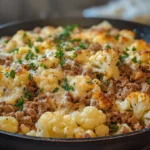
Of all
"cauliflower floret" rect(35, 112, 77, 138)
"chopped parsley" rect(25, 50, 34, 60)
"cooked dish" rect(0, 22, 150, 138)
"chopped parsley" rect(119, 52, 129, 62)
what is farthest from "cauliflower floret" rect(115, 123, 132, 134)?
"chopped parsley" rect(25, 50, 34, 60)

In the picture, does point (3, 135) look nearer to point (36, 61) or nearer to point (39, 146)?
point (39, 146)

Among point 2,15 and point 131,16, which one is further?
point 2,15

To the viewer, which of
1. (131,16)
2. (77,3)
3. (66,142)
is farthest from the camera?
(77,3)

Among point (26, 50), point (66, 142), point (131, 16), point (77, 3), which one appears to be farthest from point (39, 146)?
point (77, 3)

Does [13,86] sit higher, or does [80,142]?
[13,86]

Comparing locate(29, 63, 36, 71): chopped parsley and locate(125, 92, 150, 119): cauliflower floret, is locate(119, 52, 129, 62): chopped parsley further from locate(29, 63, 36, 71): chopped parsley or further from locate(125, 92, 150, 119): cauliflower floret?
locate(29, 63, 36, 71): chopped parsley

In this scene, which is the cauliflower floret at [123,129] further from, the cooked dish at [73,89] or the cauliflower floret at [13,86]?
the cauliflower floret at [13,86]

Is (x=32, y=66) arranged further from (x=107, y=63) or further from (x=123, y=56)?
(x=123, y=56)

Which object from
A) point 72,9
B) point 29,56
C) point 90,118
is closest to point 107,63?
point 90,118
